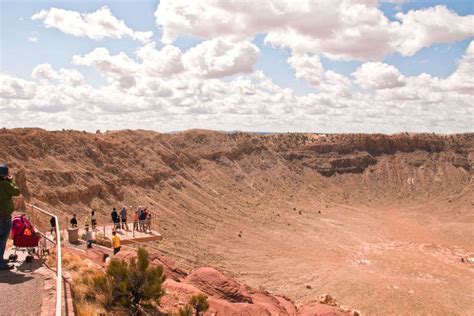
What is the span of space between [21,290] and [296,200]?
5199 centimetres

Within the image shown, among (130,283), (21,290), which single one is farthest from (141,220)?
(21,290)

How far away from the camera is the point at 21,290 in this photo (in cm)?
758

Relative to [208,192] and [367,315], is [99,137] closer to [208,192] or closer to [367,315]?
[208,192]

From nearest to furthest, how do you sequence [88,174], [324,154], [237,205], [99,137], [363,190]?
[88,174] → [99,137] → [237,205] → [363,190] → [324,154]

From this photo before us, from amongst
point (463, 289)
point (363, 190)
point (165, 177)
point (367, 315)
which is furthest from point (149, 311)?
point (363, 190)

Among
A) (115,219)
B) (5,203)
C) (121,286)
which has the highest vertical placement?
(5,203)

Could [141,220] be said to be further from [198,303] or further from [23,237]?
[23,237]

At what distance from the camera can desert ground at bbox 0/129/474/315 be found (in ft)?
91.0

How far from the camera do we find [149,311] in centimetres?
966

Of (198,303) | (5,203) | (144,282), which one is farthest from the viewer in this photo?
(198,303)

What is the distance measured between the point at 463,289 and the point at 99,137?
35.7 m

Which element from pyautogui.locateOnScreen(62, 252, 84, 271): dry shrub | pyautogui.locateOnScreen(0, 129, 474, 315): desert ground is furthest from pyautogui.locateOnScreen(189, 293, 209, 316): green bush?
pyautogui.locateOnScreen(0, 129, 474, 315): desert ground

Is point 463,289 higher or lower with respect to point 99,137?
lower

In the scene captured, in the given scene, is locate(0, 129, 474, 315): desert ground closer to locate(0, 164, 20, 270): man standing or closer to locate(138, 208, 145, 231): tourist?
locate(138, 208, 145, 231): tourist
